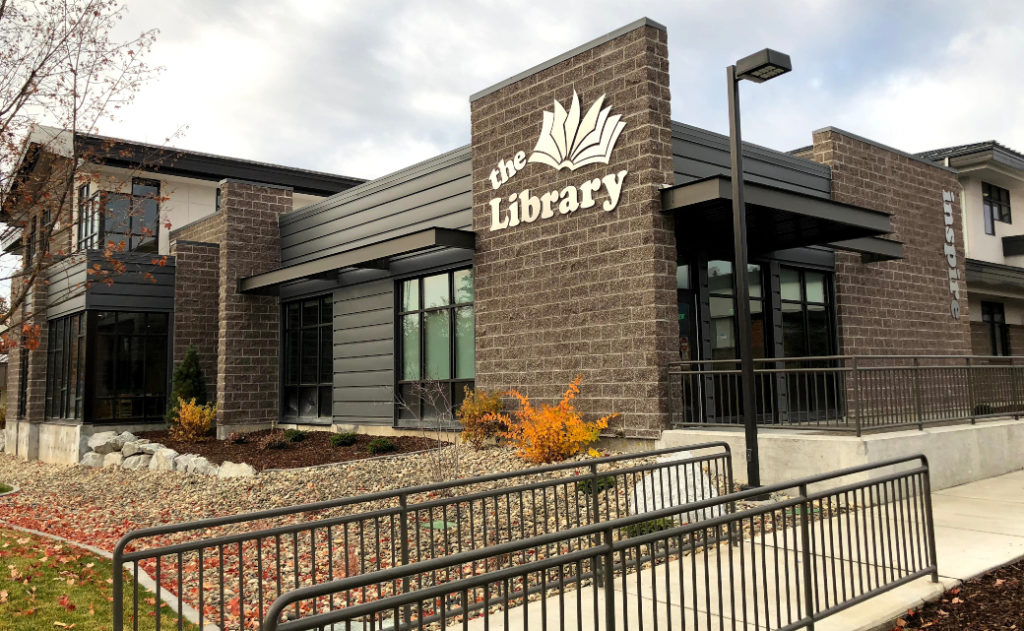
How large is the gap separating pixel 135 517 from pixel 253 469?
2272 mm

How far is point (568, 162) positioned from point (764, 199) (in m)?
3.21

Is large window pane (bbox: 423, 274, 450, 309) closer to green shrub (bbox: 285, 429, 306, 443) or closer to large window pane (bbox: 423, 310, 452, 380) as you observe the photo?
large window pane (bbox: 423, 310, 452, 380)

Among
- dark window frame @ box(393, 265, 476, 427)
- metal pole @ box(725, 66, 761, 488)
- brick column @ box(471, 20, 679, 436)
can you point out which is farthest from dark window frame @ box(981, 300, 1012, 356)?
metal pole @ box(725, 66, 761, 488)

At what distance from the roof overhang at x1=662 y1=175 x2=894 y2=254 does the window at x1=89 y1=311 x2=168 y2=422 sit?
1448 centimetres

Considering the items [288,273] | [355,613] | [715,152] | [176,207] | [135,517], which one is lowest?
[135,517]

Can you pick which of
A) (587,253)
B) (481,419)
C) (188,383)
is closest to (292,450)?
(481,419)

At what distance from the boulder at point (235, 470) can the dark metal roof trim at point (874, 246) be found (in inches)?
446

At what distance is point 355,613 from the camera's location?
2.71 m

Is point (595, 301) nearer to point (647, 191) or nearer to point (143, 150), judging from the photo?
point (647, 191)

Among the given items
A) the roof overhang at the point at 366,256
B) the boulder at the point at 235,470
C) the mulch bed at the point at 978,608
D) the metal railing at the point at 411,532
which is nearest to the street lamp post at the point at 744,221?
the metal railing at the point at 411,532

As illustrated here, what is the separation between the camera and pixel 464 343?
565 inches

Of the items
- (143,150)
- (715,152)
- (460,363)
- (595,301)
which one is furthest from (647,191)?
(143,150)

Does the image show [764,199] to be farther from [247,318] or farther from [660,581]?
[247,318]

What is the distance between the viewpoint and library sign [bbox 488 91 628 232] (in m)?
11.6
